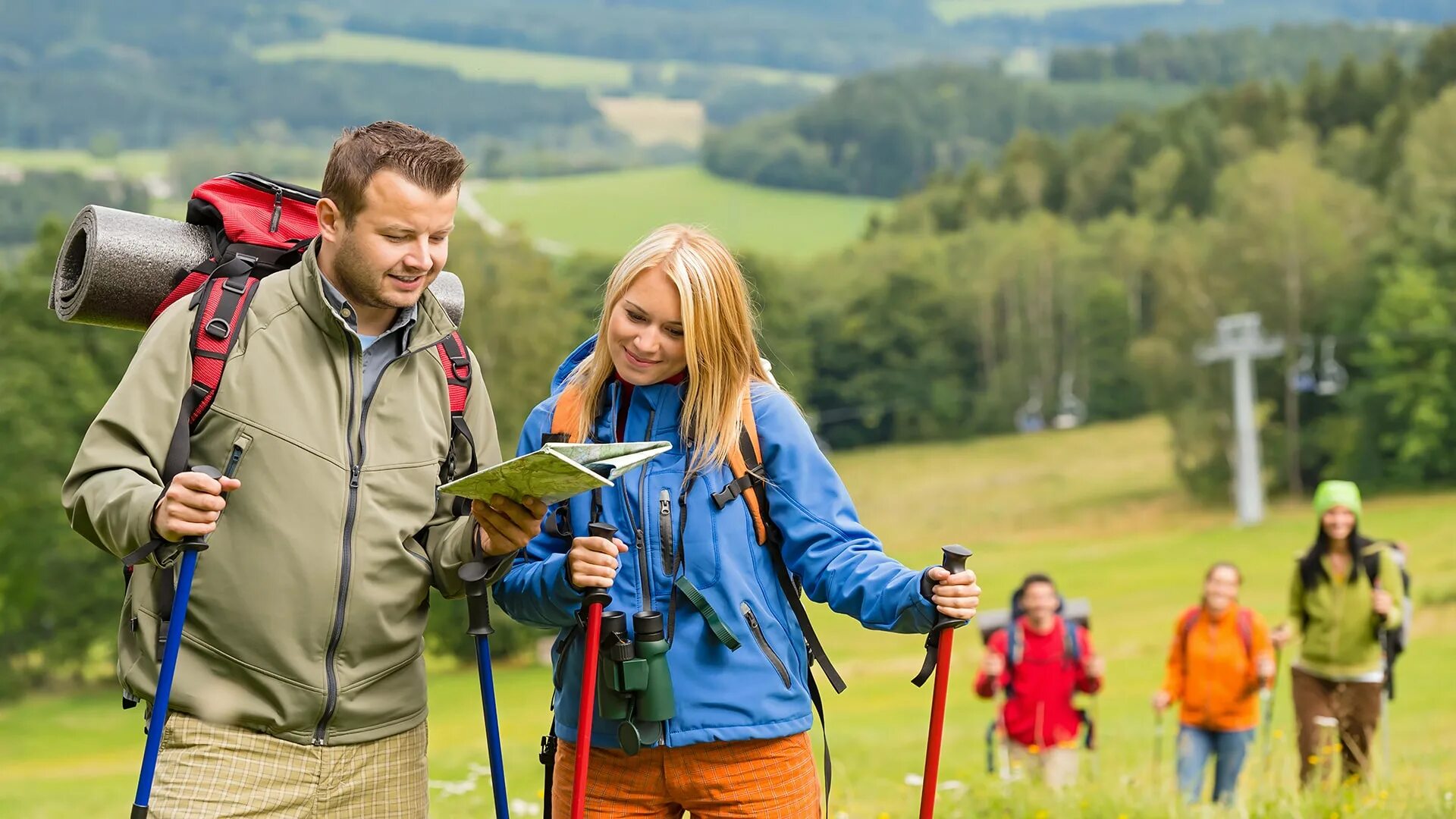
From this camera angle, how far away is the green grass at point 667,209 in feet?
433

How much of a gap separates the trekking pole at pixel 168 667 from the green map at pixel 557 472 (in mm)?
508

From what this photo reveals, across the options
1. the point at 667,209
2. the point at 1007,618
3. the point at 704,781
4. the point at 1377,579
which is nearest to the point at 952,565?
the point at 704,781

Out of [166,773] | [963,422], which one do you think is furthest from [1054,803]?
[963,422]

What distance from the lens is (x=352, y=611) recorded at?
146 inches

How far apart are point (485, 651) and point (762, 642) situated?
639 mm

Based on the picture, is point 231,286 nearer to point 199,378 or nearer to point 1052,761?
point 199,378

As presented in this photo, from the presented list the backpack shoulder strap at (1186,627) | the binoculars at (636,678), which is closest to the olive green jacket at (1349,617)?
the backpack shoulder strap at (1186,627)

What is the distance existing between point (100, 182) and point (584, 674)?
127 metres

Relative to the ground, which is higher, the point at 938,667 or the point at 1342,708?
the point at 938,667

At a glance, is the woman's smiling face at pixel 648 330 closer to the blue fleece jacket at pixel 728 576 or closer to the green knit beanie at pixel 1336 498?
the blue fleece jacket at pixel 728 576

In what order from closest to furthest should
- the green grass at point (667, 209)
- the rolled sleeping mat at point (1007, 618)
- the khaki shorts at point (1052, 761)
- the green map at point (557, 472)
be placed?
the green map at point (557, 472), the khaki shorts at point (1052, 761), the rolled sleeping mat at point (1007, 618), the green grass at point (667, 209)

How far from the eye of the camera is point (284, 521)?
3.65 m

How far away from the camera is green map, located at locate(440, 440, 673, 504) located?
11.1ft

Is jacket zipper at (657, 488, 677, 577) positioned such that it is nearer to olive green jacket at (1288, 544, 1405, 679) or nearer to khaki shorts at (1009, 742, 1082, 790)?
khaki shorts at (1009, 742, 1082, 790)
